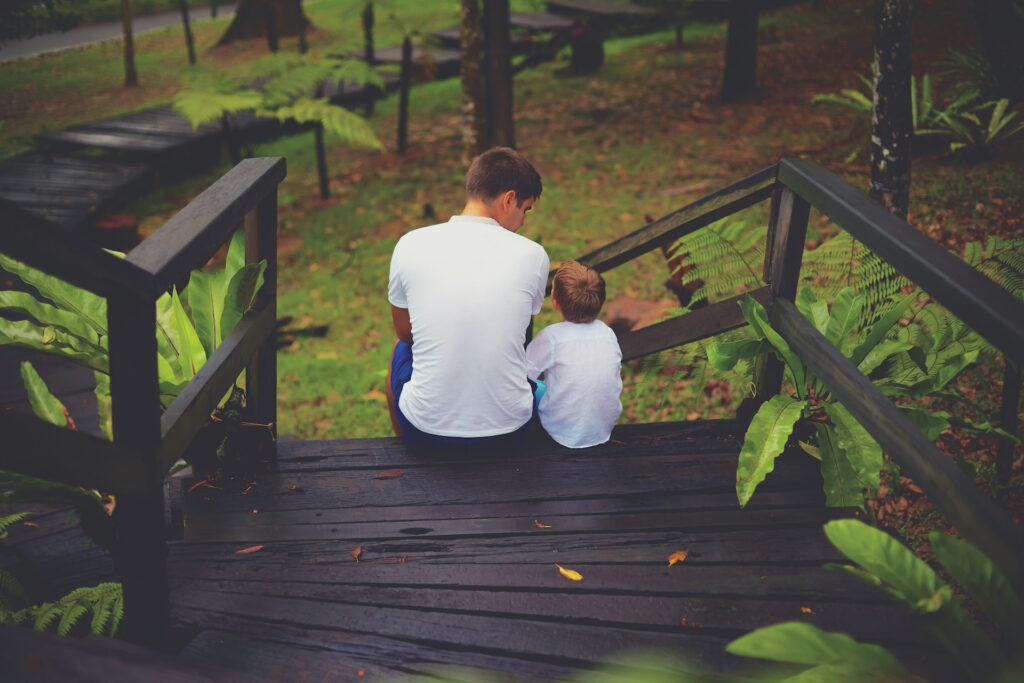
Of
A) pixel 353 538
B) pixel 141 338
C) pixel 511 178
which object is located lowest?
pixel 353 538

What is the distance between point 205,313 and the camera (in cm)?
337

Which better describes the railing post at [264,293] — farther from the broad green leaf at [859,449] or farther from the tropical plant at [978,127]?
the tropical plant at [978,127]

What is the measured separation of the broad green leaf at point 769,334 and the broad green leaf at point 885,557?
4.43 feet

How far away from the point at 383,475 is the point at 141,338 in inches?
53.9

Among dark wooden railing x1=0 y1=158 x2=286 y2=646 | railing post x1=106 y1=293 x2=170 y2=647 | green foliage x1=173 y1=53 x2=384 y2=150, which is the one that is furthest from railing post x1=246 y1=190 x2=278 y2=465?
green foliage x1=173 y1=53 x2=384 y2=150

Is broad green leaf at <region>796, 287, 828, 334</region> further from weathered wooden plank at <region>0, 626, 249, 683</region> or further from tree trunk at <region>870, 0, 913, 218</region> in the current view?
weathered wooden plank at <region>0, 626, 249, 683</region>

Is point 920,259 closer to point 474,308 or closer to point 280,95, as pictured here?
point 474,308

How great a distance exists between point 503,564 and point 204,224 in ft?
4.99

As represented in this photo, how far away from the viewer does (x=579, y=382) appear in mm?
3395

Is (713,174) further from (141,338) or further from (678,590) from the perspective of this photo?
(141,338)

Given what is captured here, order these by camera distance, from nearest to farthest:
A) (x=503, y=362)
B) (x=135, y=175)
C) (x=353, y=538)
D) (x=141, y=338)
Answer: (x=141, y=338), (x=353, y=538), (x=503, y=362), (x=135, y=175)

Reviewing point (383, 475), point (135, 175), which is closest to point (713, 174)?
point (383, 475)

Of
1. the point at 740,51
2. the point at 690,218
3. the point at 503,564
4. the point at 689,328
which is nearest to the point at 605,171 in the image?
the point at 740,51

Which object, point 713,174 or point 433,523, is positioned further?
point 713,174
